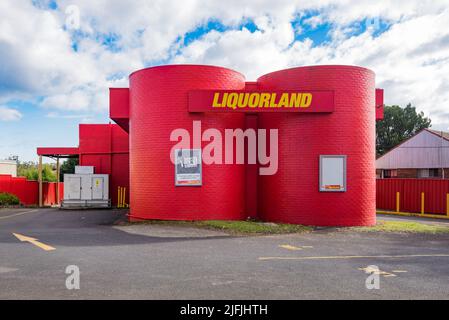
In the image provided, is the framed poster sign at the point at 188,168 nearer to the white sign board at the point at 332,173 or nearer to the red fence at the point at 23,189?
the white sign board at the point at 332,173

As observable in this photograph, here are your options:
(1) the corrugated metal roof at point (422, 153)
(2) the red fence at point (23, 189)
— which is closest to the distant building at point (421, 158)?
(1) the corrugated metal roof at point (422, 153)

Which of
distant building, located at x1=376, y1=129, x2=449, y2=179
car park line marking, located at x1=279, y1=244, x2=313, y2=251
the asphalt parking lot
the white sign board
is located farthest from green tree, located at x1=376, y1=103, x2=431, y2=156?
car park line marking, located at x1=279, y1=244, x2=313, y2=251

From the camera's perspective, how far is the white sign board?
14.9m

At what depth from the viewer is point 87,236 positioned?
467 inches

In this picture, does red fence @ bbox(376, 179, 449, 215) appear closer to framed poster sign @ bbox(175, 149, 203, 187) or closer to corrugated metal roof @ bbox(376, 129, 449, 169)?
framed poster sign @ bbox(175, 149, 203, 187)

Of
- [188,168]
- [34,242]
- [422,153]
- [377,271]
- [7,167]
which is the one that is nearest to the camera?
[377,271]

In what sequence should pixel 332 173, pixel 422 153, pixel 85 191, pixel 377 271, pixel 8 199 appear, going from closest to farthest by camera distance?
pixel 377 271
pixel 332 173
pixel 85 191
pixel 8 199
pixel 422 153

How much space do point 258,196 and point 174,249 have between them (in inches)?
279

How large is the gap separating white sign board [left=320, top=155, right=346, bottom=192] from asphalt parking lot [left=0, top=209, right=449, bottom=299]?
2314 millimetres

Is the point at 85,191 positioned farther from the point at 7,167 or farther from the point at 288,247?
the point at 7,167

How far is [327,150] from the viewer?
14969 mm

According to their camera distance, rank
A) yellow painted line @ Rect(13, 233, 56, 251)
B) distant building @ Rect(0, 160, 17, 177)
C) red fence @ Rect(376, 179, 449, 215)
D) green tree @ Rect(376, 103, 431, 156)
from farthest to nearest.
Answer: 1. green tree @ Rect(376, 103, 431, 156)
2. distant building @ Rect(0, 160, 17, 177)
3. red fence @ Rect(376, 179, 449, 215)
4. yellow painted line @ Rect(13, 233, 56, 251)

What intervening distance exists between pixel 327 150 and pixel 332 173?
2.88 feet

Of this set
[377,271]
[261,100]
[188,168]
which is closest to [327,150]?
[261,100]
